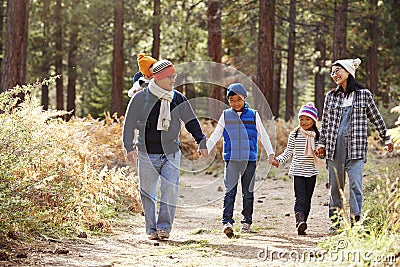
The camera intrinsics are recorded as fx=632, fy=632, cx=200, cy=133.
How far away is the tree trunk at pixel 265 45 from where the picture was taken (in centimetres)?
1848

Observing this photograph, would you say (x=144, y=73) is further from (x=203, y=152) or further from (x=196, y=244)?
(x=196, y=244)

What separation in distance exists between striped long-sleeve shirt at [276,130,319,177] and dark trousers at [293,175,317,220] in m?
0.08

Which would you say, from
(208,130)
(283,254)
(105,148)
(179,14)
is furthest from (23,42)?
(179,14)

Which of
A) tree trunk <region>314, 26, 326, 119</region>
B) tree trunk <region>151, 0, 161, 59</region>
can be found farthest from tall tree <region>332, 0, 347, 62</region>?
tree trunk <region>314, 26, 326, 119</region>

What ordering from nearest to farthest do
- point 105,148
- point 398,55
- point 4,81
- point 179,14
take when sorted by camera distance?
point 105,148 → point 4,81 → point 179,14 → point 398,55

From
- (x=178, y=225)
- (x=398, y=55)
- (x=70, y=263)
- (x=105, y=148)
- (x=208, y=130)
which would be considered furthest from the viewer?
(x=398, y=55)

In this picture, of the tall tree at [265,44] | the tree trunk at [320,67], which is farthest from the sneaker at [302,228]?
the tree trunk at [320,67]

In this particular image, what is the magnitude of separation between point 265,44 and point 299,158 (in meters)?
11.2

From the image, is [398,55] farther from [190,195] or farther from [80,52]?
[190,195]

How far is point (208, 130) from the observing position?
723 inches

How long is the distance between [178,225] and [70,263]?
10.3ft

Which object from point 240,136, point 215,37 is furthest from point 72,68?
point 240,136

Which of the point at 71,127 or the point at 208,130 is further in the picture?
the point at 208,130

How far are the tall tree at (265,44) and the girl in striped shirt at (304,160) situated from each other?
35.8 feet
